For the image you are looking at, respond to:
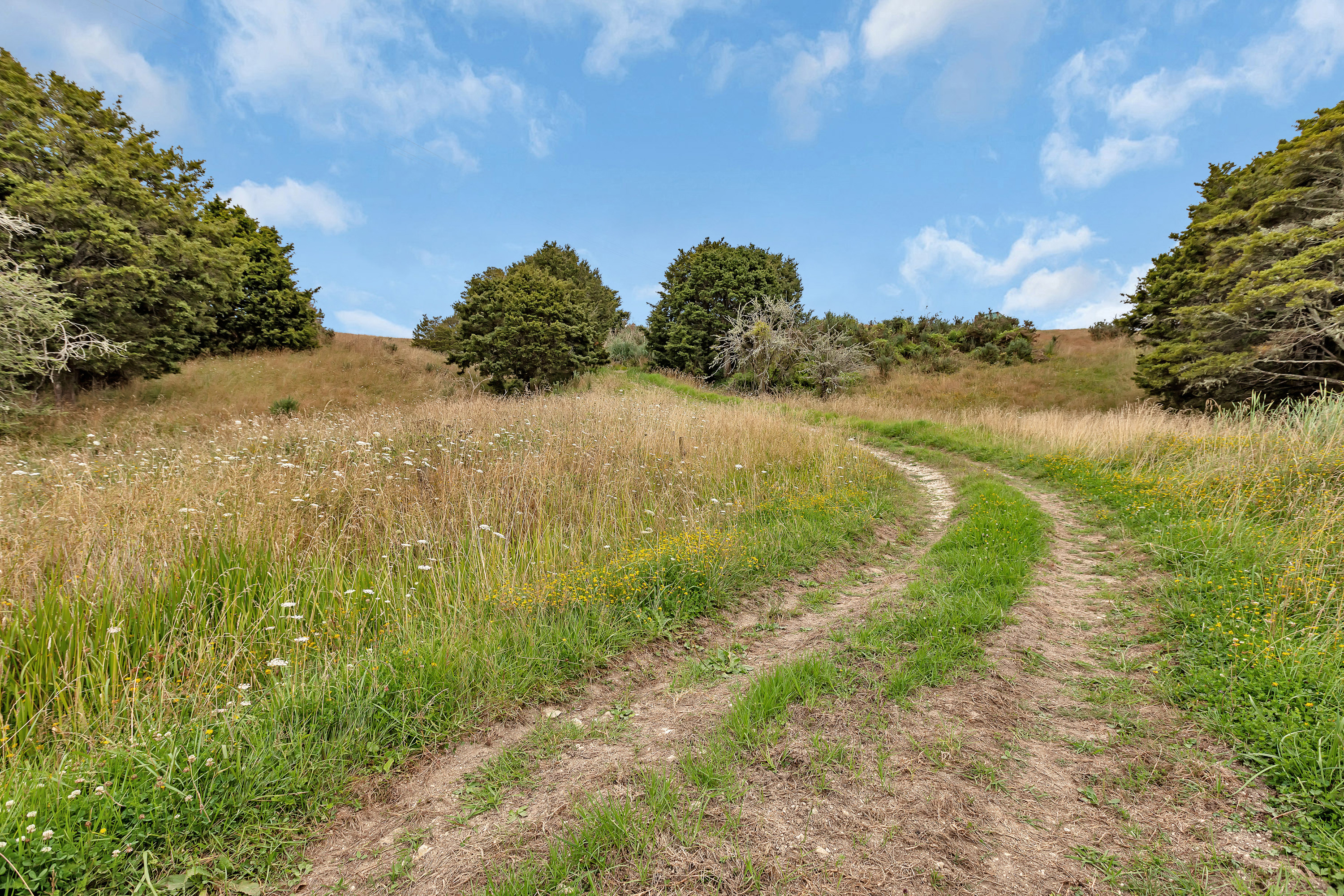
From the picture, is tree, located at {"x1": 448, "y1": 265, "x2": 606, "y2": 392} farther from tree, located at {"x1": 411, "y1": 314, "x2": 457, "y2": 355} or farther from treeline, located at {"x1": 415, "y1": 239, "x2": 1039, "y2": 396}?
tree, located at {"x1": 411, "y1": 314, "x2": 457, "y2": 355}

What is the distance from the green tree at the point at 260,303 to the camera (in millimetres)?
24453

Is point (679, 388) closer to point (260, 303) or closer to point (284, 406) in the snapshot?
point (284, 406)

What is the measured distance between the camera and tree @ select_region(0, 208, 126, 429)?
958 centimetres

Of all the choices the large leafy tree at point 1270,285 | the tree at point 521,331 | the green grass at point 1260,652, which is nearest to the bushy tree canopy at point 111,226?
the tree at point 521,331

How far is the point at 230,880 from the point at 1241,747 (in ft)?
17.0

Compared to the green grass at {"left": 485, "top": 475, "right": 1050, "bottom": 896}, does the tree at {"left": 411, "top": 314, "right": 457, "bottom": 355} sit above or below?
above

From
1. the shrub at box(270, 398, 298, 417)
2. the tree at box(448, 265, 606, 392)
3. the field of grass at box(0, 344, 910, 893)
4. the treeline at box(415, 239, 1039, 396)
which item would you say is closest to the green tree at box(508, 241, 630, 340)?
the treeline at box(415, 239, 1039, 396)

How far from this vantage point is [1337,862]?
2.16 metres

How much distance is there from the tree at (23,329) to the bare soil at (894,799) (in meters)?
13.4

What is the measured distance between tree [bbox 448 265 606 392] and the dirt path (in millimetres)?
17981

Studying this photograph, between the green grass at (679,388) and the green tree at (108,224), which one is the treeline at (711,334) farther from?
the green tree at (108,224)

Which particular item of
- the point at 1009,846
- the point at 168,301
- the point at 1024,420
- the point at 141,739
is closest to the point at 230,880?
the point at 141,739

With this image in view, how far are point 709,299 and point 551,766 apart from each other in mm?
26654

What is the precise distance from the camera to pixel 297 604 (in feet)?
12.8
